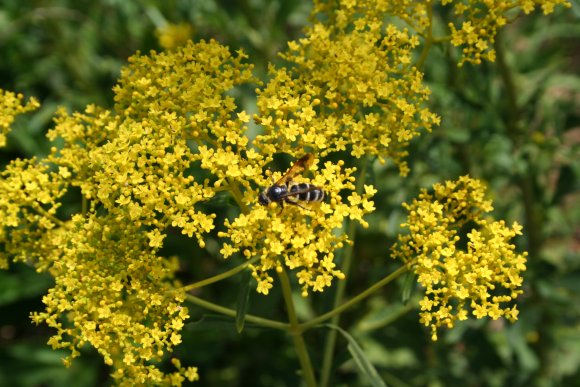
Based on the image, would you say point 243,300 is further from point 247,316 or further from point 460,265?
point 460,265

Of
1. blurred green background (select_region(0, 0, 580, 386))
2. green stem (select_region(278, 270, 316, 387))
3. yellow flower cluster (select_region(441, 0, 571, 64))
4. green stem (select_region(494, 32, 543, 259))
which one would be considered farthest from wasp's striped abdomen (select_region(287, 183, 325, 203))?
green stem (select_region(494, 32, 543, 259))

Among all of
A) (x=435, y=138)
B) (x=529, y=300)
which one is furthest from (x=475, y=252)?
(x=529, y=300)

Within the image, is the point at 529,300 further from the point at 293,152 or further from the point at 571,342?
the point at 293,152

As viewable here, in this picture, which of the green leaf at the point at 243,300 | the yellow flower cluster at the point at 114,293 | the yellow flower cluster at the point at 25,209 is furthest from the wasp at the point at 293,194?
the yellow flower cluster at the point at 25,209

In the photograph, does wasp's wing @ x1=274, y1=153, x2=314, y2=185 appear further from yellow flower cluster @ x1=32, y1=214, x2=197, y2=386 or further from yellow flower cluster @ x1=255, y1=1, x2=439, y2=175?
yellow flower cluster @ x1=32, y1=214, x2=197, y2=386

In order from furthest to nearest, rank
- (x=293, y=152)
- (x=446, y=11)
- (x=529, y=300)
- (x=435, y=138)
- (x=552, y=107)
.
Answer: (x=552, y=107), (x=529, y=300), (x=435, y=138), (x=446, y=11), (x=293, y=152)

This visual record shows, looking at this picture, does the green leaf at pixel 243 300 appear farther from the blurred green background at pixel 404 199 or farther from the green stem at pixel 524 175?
the green stem at pixel 524 175
